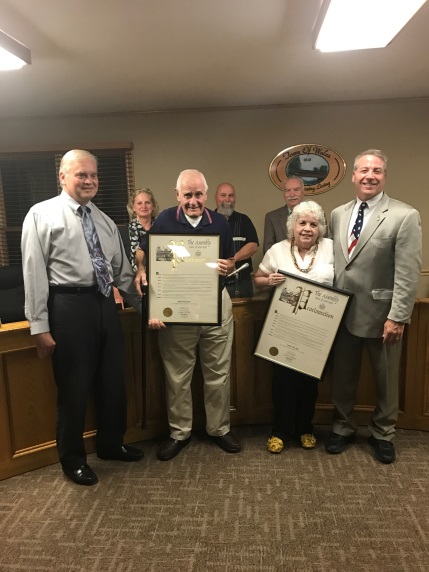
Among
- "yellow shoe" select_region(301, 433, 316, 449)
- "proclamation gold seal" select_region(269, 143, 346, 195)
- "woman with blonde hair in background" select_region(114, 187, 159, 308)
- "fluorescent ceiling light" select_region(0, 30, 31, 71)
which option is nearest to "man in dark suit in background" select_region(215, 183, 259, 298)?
"woman with blonde hair in background" select_region(114, 187, 159, 308)

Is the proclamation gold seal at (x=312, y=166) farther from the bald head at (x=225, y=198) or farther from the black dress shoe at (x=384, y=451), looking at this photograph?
the black dress shoe at (x=384, y=451)

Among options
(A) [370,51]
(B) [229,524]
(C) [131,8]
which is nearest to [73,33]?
(C) [131,8]

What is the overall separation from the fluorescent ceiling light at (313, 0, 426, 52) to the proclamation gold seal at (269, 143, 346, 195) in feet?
6.54

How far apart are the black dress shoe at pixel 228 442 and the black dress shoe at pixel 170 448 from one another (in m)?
0.20

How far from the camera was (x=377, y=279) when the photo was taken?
233 centimetres

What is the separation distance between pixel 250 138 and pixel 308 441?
312 centimetres

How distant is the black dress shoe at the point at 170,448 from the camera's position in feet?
8.36

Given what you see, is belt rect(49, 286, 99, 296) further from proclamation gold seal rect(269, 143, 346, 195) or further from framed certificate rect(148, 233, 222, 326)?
proclamation gold seal rect(269, 143, 346, 195)

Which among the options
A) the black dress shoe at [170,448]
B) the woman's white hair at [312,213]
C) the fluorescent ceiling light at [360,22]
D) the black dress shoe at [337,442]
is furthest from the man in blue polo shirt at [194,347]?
the fluorescent ceiling light at [360,22]

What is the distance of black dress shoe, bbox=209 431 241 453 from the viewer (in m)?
2.60

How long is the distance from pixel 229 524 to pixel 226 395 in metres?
0.77

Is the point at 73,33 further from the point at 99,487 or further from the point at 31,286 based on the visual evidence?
the point at 99,487

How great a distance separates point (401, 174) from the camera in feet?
14.9

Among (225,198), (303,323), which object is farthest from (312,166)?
(303,323)
